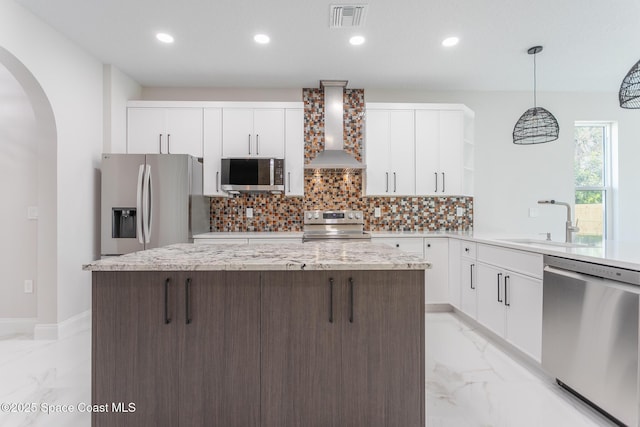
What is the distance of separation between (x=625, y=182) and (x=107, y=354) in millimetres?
5755

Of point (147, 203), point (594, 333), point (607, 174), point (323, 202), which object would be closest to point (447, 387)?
point (594, 333)

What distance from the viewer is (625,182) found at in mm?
4285

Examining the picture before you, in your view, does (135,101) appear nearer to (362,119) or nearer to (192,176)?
(192,176)

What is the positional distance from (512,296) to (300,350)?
75.7 inches

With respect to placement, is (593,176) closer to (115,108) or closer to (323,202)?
(323,202)

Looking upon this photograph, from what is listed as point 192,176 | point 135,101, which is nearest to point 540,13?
point 192,176

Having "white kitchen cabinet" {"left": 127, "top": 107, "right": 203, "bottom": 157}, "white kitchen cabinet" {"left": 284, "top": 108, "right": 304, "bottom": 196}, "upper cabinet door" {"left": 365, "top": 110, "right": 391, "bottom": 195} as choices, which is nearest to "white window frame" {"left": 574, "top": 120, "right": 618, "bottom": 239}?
"upper cabinet door" {"left": 365, "top": 110, "right": 391, "bottom": 195}

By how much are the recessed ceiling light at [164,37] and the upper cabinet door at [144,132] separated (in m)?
1.03

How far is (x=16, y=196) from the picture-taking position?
323 centimetres

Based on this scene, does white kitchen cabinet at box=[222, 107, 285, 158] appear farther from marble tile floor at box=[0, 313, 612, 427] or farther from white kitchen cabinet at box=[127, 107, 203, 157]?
marble tile floor at box=[0, 313, 612, 427]

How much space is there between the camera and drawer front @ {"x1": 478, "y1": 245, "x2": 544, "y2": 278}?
2311 millimetres

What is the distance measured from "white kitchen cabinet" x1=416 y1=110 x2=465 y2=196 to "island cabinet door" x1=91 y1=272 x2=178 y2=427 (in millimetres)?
3249

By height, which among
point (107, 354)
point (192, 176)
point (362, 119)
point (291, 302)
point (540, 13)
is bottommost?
point (107, 354)

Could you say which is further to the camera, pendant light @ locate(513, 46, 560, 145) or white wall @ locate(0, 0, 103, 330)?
pendant light @ locate(513, 46, 560, 145)
